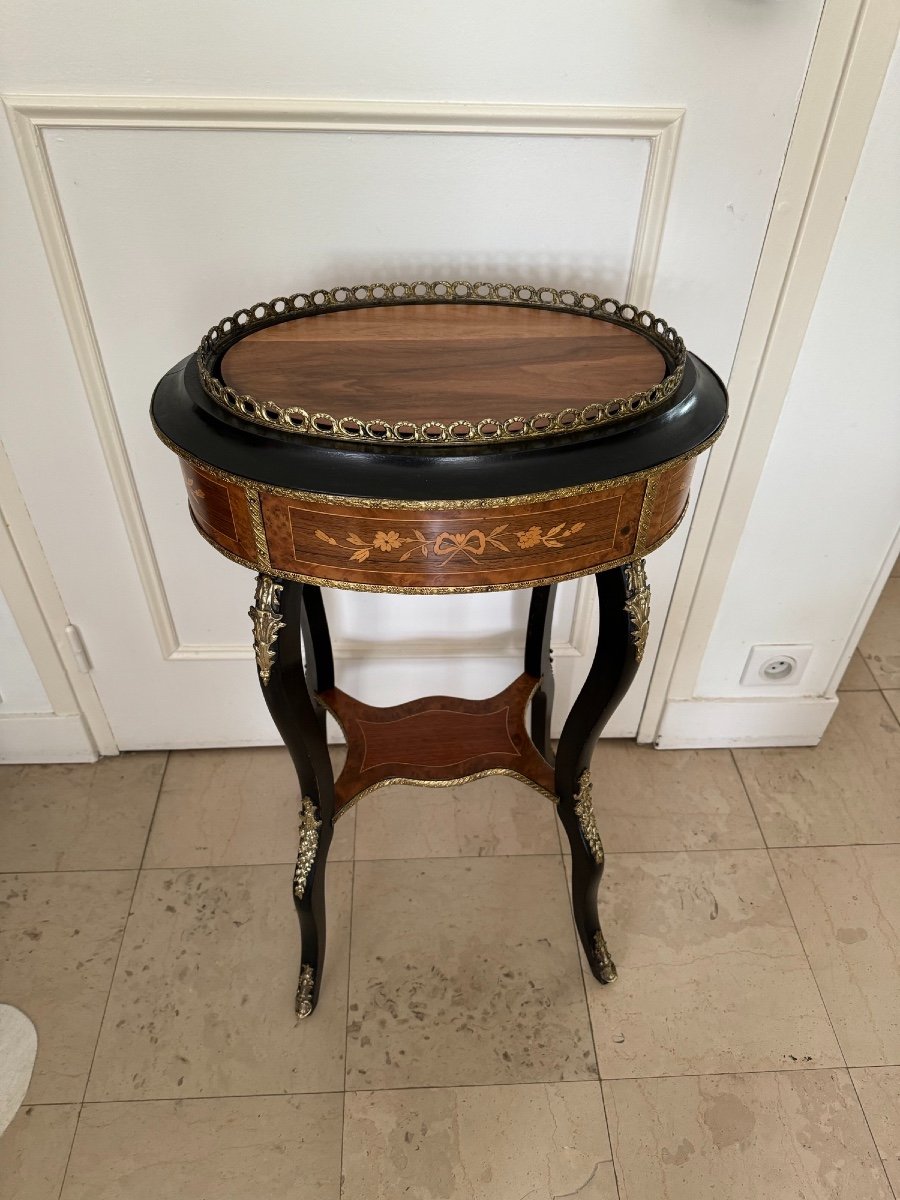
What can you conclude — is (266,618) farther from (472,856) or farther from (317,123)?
(472,856)

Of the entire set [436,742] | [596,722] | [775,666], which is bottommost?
[775,666]

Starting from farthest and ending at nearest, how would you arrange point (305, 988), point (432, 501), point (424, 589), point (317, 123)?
point (305, 988)
point (317, 123)
point (424, 589)
point (432, 501)

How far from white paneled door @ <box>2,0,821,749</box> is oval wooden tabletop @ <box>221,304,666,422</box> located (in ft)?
0.62

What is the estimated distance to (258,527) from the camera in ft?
3.14

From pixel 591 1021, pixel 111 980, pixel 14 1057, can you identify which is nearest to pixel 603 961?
pixel 591 1021

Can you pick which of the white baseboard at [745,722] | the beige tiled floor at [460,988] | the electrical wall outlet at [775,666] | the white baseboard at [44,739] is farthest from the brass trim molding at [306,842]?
the electrical wall outlet at [775,666]

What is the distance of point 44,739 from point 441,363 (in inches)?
54.4

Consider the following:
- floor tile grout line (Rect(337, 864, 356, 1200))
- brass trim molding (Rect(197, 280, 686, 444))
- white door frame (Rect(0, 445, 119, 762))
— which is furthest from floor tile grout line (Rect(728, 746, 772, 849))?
white door frame (Rect(0, 445, 119, 762))

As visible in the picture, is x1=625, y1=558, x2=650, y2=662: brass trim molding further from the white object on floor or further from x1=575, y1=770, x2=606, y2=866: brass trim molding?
the white object on floor

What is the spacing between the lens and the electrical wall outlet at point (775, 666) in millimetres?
1833

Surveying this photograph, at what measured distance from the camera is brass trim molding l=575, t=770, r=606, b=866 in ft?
4.39

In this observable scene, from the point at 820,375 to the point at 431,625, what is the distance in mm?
865

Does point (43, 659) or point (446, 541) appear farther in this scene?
point (43, 659)

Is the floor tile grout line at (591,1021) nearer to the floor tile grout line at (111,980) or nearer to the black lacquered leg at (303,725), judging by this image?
the black lacquered leg at (303,725)
